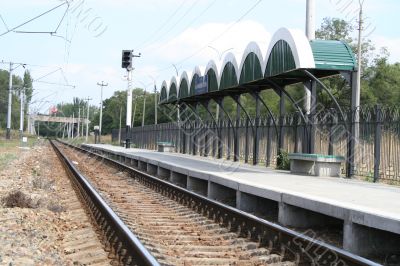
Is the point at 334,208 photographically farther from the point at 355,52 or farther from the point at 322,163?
the point at 355,52

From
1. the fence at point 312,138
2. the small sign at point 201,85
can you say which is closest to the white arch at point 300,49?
the fence at point 312,138

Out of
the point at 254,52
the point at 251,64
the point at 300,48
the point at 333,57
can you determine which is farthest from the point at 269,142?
the point at 300,48

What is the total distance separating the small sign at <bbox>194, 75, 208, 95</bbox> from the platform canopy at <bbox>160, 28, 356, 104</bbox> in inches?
5.2

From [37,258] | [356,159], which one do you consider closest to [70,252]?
[37,258]

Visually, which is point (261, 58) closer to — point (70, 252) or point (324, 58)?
point (324, 58)

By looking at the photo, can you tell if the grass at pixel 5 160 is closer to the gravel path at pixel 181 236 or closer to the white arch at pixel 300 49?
the gravel path at pixel 181 236

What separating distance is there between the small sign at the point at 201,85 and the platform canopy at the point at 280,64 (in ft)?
0.43

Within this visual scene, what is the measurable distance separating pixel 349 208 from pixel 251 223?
1753mm

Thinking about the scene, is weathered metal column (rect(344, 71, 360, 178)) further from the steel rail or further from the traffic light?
the traffic light

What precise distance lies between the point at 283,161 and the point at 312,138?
317cm

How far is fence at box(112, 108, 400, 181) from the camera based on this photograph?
1627 cm

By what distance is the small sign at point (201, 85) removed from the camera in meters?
32.4

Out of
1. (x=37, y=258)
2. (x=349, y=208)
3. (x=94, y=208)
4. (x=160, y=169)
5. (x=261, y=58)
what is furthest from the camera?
(x=160, y=169)

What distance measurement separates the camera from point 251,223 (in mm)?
9758
